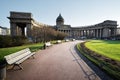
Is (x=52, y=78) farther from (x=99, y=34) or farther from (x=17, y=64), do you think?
(x=99, y=34)

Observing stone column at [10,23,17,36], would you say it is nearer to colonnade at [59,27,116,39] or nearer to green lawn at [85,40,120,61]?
green lawn at [85,40,120,61]

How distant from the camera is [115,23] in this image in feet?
316

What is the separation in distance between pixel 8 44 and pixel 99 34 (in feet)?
286

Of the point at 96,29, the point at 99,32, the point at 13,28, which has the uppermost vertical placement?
the point at 96,29

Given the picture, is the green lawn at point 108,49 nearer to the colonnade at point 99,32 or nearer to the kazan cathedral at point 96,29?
the kazan cathedral at point 96,29

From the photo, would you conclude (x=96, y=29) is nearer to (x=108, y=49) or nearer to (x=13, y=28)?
(x=13, y=28)

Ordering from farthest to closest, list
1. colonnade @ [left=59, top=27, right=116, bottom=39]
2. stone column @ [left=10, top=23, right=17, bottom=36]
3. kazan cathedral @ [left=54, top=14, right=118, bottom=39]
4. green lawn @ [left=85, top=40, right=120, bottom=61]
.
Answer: colonnade @ [left=59, top=27, right=116, bottom=39]
kazan cathedral @ [left=54, top=14, right=118, bottom=39]
stone column @ [left=10, top=23, right=17, bottom=36]
green lawn @ [left=85, top=40, right=120, bottom=61]

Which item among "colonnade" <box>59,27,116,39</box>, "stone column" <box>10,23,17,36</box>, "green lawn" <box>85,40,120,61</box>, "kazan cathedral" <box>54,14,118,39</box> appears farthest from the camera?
"colonnade" <box>59,27,116,39</box>

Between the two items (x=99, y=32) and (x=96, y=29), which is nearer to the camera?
(x=99, y=32)

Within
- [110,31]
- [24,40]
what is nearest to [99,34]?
Answer: [110,31]

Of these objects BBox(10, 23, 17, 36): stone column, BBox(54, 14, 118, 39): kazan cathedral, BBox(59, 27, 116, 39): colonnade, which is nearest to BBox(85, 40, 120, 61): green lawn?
BBox(10, 23, 17, 36): stone column

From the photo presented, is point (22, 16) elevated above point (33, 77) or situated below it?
above

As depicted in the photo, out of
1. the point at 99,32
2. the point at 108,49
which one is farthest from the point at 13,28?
the point at 99,32

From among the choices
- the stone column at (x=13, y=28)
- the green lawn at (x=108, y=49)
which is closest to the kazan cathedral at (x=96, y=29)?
the stone column at (x=13, y=28)
